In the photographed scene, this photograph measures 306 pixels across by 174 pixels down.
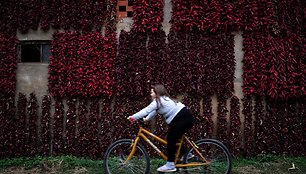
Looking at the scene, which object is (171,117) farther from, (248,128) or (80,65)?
(80,65)

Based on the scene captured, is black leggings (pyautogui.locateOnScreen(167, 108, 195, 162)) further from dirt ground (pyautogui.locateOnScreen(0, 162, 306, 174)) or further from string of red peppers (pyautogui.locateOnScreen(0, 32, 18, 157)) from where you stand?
string of red peppers (pyautogui.locateOnScreen(0, 32, 18, 157))

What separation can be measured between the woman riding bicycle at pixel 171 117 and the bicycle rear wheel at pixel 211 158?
354 millimetres

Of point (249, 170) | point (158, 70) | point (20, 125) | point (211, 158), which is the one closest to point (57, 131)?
point (20, 125)

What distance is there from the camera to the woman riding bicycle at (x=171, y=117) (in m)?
5.62

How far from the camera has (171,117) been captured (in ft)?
18.7

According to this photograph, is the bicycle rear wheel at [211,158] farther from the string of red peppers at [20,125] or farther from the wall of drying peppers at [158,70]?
the string of red peppers at [20,125]

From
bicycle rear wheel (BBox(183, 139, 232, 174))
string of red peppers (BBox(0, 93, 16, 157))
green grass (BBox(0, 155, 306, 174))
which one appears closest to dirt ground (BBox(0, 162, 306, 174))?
green grass (BBox(0, 155, 306, 174))

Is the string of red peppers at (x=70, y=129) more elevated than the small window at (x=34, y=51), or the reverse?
the small window at (x=34, y=51)

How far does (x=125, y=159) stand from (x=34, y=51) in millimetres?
3790

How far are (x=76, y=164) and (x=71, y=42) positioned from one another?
2833 mm

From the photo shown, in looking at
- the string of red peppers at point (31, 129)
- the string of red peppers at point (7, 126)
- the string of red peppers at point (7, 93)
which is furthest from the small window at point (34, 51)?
the string of red peppers at point (7, 126)

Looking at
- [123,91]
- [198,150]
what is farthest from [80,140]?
[198,150]

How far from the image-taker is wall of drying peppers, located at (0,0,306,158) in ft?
24.6

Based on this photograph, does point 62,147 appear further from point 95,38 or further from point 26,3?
point 26,3
